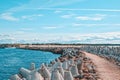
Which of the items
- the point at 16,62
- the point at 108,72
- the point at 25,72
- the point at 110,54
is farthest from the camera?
the point at 110,54

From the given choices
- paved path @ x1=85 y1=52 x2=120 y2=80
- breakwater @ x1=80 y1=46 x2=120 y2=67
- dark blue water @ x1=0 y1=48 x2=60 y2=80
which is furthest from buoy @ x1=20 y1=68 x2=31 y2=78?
breakwater @ x1=80 y1=46 x2=120 y2=67

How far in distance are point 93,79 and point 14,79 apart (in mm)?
7310

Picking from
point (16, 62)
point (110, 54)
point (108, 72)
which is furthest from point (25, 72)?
point (110, 54)

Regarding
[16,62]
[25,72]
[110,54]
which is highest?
[110,54]

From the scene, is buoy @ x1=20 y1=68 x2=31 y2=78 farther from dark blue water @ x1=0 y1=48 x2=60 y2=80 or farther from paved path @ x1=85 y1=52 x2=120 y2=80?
dark blue water @ x1=0 y1=48 x2=60 y2=80

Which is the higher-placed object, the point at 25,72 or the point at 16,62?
the point at 25,72

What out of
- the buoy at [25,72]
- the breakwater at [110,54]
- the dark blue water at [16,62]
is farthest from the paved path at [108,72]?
the dark blue water at [16,62]

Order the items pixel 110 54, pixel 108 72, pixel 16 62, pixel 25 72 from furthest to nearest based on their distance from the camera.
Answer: pixel 110 54, pixel 16 62, pixel 108 72, pixel 25 72

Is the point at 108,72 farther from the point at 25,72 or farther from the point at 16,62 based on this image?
the point at 16,62

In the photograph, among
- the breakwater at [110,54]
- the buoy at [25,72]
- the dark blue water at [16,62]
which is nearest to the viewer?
the buoy at [25,72]

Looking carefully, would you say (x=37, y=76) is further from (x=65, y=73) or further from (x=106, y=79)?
(x=106, y=79)

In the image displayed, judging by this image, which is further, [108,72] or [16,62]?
[16,62]

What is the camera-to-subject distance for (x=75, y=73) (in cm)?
2380

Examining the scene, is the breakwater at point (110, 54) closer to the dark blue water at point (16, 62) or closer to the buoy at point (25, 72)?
the dark blue water at point (16, 62)
